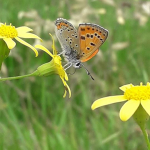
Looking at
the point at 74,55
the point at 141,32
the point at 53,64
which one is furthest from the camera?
the point at 141,32

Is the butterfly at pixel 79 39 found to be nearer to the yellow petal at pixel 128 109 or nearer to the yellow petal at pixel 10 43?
the yellow petal at pixel 10 43

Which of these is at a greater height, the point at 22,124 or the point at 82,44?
the point at 22,124

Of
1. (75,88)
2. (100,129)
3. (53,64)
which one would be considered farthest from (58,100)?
(53,64)

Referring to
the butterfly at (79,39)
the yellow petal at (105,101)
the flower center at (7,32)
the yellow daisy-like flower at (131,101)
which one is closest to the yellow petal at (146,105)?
the yellow daisy-like flower at (131,101)

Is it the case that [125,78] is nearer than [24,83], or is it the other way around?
[24,83]

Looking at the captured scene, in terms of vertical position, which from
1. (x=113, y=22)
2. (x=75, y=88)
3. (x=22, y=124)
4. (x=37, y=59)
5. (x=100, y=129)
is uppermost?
(x=113, y=22)

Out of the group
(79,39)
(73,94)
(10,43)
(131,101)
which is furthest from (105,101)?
(73,94)

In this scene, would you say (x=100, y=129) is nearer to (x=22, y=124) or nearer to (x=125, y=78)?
(x=22, y=124)

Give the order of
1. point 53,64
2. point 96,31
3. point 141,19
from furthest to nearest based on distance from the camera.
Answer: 1. point 141,19
2. point 96,31
3. point 53,64

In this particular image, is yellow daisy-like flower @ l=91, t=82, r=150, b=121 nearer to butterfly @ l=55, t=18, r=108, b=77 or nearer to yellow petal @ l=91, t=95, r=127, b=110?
yellow petal @ l=91, t=95, r=127, b=110
